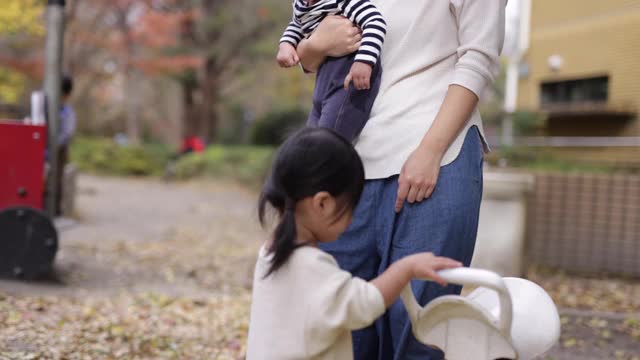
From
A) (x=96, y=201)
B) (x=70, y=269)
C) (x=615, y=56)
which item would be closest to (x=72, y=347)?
(x=70, y=269)

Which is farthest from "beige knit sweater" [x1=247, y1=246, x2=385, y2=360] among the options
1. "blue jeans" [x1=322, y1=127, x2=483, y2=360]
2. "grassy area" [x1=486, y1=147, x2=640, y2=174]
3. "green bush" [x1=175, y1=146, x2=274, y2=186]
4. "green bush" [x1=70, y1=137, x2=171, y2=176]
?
"green bush" [x1=70, y1=137, x2=171, y2=176]

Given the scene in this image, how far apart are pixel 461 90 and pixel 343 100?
0.31 meters

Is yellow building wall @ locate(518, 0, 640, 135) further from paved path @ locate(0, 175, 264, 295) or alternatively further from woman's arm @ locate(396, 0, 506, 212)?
woman's arm @ locate(396, 0, 506, 212)

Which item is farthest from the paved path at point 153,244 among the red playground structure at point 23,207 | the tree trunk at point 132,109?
the tree trunk at point 132,109

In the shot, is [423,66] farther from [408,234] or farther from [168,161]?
[168,161]

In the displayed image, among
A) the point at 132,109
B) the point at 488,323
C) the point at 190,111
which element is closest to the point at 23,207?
the point at 488,323

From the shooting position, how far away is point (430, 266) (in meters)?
1.53

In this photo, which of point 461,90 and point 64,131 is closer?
point 461,90

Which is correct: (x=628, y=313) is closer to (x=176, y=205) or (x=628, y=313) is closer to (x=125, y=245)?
(x=125, y=245)

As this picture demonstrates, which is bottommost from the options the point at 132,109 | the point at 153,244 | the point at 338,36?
the point at 153,244

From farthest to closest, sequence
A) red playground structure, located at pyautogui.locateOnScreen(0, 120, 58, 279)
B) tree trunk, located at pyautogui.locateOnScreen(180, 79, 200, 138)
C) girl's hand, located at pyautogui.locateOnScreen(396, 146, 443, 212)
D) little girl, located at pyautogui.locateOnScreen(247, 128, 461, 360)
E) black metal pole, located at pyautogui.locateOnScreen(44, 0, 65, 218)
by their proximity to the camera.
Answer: tree trunk, located at pyautogui.locateOnScreen(180, 79, 200, 138)
black metal pole, located at pyautogui.locateOnScreen(44, 0, 65, 218)
red playground structure, located at pyautogui.locateOnScreen(0, 120, 58, 279)
girl's hand, located at pyautogui.locateOnScreen(396, 146, 443, 212)
little girl, located at pyautogui.locateOnScreen(247, 128, 461, 360)

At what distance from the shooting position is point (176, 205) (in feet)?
39.0

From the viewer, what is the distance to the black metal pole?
6.31 metres

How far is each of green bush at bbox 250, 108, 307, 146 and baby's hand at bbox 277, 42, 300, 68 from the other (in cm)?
1647
